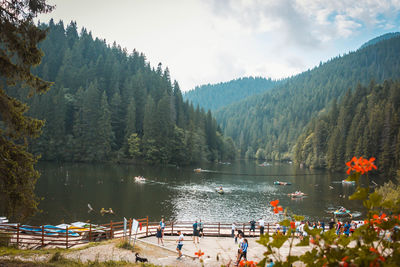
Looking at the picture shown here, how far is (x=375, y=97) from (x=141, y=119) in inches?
3636

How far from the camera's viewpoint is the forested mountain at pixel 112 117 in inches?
3755

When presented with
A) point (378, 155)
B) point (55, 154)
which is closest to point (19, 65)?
point (55, 154)

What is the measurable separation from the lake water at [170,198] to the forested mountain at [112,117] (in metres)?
28.3

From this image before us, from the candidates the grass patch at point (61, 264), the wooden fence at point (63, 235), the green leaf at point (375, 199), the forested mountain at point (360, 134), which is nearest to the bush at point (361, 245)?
the green leaf at point (375, 199)

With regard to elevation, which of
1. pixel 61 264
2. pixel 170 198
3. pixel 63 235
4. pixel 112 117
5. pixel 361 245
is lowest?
pixel 170 198

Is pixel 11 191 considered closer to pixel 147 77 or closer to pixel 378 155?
pixel 378 155

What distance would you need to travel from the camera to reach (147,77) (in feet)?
439

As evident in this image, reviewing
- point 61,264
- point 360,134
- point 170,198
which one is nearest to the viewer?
point 61,264

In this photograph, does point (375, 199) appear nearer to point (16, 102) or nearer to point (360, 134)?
point (16, 102)

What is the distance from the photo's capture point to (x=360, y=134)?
96.5m

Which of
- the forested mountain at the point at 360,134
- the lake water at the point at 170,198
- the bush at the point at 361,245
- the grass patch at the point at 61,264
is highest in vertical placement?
the forested mountain at the point at 360,134

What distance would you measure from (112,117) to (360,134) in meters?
90.0

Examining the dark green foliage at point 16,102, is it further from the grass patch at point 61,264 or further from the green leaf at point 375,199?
the green leaf at point 375,199

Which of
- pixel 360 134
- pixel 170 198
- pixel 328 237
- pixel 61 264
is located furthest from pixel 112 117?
pixel 328 237
